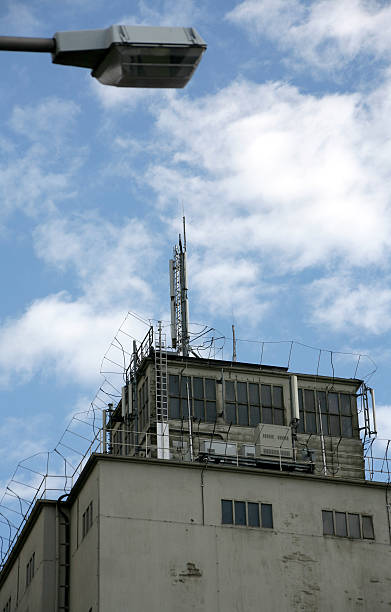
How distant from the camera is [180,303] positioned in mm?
62969

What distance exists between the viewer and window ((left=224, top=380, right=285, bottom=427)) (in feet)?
187

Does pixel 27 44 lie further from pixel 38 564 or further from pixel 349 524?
pixel 38 564

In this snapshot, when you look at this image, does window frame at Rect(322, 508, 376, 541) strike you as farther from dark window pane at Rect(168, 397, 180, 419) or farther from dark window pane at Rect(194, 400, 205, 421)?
dark window pane at Rect(168, 397, 180, 419)

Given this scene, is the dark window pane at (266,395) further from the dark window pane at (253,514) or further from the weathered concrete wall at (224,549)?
the dark window pane at (253,514)

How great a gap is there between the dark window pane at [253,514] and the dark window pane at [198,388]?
9668 millimetres

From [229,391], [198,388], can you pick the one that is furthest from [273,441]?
[198,388]

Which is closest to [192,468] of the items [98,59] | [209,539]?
[209,539]

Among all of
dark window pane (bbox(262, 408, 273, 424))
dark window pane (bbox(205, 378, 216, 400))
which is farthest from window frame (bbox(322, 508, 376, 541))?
dark window pane (bbox(205, 378, 216, 400))

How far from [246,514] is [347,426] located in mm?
12659

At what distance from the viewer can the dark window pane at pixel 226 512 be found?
47.5 m

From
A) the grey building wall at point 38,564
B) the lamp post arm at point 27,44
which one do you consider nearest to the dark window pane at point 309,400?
the grey building wall at point 38,564

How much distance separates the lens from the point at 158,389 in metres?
56.0

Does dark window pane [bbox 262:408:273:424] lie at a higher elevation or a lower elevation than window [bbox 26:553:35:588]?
higher

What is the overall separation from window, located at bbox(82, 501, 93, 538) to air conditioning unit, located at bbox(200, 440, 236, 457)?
22.6 feet
